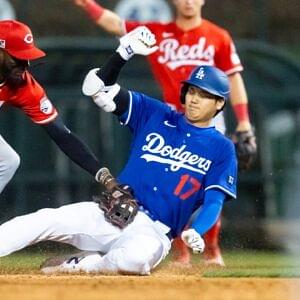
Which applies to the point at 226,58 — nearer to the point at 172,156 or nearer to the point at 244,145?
the point at 244,145

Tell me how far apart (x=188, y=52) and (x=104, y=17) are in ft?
2.19

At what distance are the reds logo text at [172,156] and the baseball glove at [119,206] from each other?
0.19m

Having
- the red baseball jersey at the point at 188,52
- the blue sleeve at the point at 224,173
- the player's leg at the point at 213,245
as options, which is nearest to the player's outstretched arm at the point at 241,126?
the red baseball jersey at the point at 188,52

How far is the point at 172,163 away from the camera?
22.3ft

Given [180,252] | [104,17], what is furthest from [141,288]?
[104,17]

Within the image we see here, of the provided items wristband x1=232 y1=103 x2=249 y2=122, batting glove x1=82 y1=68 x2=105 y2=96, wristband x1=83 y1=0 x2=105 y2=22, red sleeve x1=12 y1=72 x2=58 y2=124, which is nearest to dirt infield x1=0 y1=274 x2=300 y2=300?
batting glove x1=82 y1=68 x2=105 y2=96

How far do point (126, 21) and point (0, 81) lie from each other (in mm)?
1829

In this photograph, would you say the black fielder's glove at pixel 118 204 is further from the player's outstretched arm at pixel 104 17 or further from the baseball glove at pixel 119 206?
the player's outstretched arm at pixel 104 17

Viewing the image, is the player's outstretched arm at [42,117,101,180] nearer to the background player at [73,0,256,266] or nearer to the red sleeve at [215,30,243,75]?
the background player at [73,0,256,266]

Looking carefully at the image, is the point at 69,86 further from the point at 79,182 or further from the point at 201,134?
the point at 201,134

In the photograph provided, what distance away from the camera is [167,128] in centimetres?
686

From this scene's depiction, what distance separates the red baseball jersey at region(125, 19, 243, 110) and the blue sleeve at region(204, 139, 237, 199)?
1382 millimetres

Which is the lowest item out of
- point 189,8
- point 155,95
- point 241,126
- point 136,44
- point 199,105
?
point 155,95

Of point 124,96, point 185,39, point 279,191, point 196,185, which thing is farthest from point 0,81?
point 279,191
